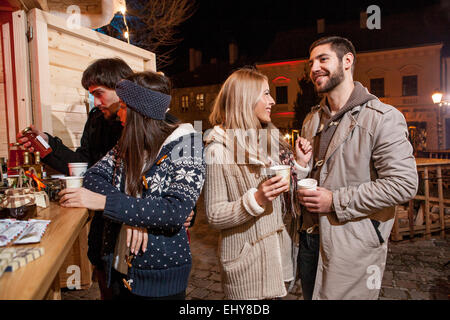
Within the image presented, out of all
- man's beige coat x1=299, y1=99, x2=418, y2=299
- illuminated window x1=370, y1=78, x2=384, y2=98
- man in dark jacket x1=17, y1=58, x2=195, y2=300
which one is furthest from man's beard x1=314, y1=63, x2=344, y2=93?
illuminated window x1=370, y1=78, x2=384, y2=98

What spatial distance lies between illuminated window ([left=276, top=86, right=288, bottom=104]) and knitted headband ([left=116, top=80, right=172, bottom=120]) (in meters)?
24.6

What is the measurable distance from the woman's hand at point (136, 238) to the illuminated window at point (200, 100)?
28366mm

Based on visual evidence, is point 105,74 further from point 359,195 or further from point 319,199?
point 359,195

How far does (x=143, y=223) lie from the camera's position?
161 centimetres

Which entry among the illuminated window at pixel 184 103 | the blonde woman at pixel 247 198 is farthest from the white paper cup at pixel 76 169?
the illuminated window at pixel 184 103

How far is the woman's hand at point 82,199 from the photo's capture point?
1625 millimetres

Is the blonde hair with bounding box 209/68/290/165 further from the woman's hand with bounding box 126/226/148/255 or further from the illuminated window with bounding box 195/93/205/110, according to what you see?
the illuminated window with bounding box 195/93/205/110

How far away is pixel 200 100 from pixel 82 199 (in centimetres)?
2866

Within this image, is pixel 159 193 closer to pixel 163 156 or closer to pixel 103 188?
pixel 163 156

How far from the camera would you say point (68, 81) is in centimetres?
361

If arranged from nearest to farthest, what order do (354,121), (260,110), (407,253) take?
(354,121) → (260,110) → (407,253)

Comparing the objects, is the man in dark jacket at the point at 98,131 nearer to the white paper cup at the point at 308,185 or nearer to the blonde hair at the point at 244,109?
the blonde hair at the point at 244,109

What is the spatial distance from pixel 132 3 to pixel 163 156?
11.7m
